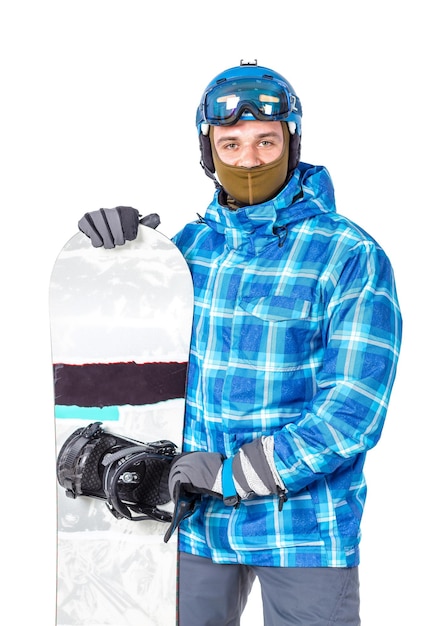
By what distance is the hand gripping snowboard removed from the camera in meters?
2.85

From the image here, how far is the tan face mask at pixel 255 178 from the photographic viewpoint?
269 centimetres

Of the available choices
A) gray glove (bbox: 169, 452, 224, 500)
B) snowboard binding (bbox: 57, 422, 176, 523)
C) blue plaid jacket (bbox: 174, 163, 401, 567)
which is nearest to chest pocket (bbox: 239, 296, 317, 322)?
blue plaid jacket (bbox: 174, 163, 401, 567)

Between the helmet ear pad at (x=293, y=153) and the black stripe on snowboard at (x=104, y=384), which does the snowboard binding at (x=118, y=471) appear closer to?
the black stripe on snowboard at (x=104, y=384)

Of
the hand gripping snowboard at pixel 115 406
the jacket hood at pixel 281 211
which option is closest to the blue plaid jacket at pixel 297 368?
the jacket hood at pixel 281 211

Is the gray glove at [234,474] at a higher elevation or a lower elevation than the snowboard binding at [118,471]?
higher

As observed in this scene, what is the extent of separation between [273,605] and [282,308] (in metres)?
0.88

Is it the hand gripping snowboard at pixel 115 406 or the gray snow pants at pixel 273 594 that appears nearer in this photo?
the gray snow pants at pixel 273 594

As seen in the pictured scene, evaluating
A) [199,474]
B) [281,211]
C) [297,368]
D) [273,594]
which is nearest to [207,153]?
[281,211]

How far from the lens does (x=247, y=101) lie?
267 centimetres

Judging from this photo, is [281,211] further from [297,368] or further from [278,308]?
[297,368]

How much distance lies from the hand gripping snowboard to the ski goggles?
17.7 inches

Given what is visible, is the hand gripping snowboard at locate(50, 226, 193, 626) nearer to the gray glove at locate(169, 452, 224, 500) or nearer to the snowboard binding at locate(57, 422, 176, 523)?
the snowboard binding at locate(57, 422, 176, 523)

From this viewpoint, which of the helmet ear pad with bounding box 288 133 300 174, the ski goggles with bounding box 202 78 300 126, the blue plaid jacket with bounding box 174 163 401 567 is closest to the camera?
the blue plaid jacket with bounding box 174 163 401 567

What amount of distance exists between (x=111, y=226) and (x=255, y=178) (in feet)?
1.68
